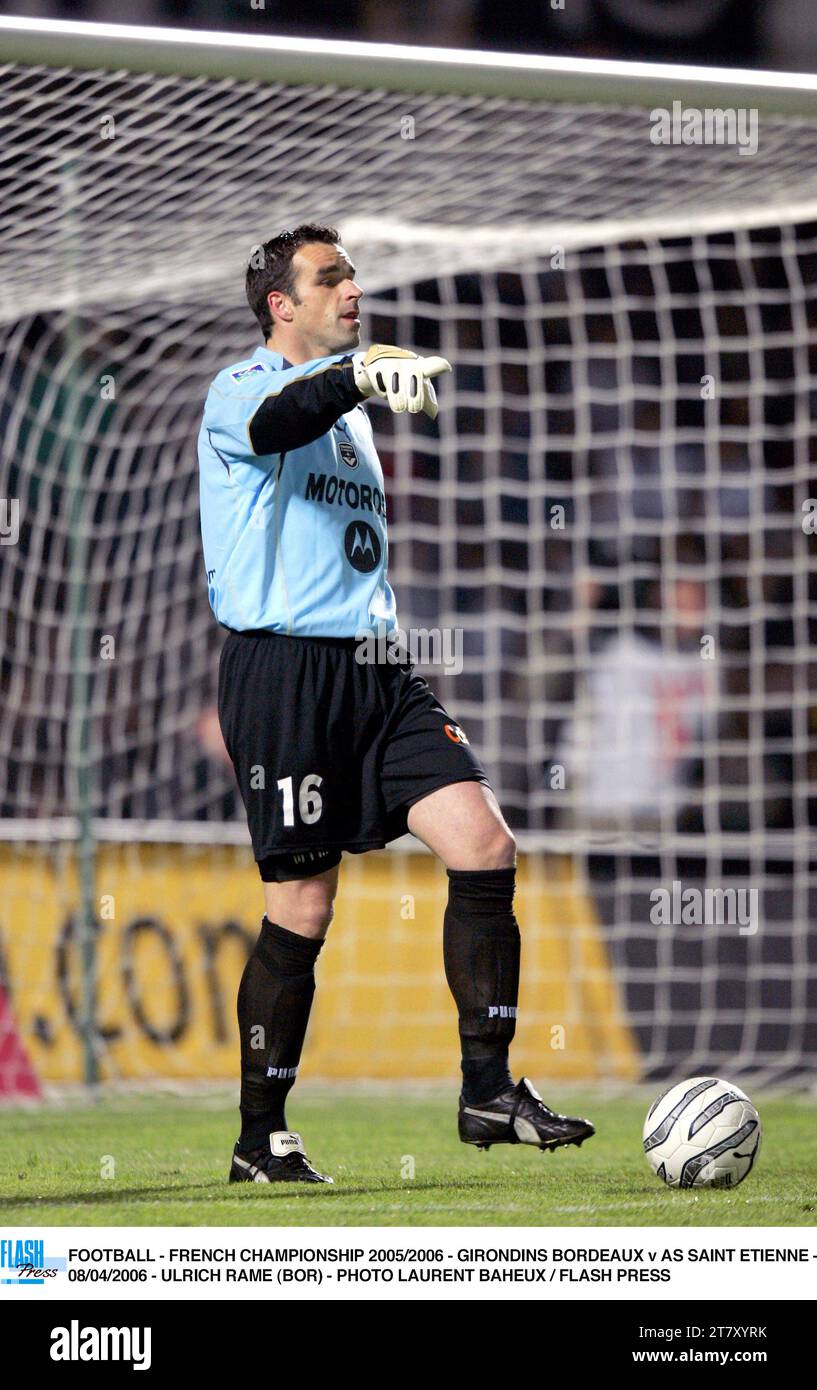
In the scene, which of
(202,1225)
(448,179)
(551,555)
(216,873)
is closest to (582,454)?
(551,555)

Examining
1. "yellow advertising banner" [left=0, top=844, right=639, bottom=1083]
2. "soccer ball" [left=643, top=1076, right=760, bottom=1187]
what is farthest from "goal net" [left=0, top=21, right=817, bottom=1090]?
"soccer ball" [left=643, top=1076, right=760, bottom=1187]

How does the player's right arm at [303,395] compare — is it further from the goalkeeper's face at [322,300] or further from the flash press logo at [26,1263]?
the flash press logo at [26,1263]

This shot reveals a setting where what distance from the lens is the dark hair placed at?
4.20m

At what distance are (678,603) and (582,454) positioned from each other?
0.94m

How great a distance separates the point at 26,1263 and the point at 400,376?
1741 millimetres

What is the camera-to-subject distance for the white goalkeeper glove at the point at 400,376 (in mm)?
3637

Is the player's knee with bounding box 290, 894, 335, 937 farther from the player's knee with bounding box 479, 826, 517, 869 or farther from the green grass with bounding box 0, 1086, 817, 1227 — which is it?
the green grass with bounding box 0, 1086, 817, 1227
